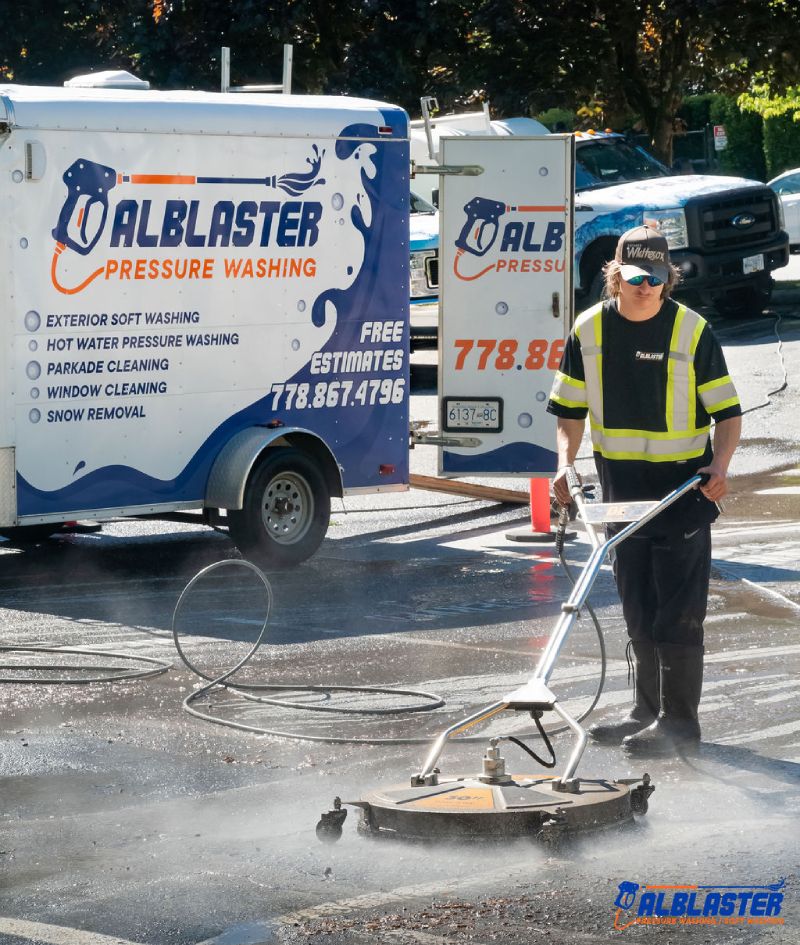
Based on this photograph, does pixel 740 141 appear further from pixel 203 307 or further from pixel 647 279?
pixel 647 279

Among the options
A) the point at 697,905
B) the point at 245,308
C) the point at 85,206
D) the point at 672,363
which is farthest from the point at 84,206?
the point at 697,905

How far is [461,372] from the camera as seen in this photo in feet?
41.2

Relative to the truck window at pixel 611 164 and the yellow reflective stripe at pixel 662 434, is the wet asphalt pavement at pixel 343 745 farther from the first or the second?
the truck window at pixel 611 164

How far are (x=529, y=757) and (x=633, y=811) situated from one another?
926 mm

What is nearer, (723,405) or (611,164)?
(723,405)

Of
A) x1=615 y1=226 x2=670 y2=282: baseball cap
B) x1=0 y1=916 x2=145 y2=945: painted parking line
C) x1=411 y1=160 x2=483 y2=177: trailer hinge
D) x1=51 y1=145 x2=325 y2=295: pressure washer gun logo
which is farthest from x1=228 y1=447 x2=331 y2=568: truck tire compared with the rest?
x1=0 y1=916 x2=145 y2=945: painted parking line

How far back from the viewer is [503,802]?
18.6ft

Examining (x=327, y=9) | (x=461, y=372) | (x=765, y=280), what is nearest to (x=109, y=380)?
(x=461, y=372)

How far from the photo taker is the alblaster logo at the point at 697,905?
4.93 metres

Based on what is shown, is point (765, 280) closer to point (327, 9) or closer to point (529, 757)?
point (327, 9)

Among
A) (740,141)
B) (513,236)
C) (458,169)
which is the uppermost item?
(740,141)

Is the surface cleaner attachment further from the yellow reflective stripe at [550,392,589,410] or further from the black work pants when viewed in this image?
the yellow reflective stripe at [550,392,589,410]

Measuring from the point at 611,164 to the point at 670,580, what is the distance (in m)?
17.5

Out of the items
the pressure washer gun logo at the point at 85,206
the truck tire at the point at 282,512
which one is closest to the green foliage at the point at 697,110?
the truck tire at the point at 282,512
